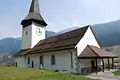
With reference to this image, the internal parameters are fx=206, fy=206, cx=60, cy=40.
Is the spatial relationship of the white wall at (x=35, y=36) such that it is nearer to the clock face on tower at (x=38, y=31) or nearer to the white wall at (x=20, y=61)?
the clock face on tower at (x=38, y=31)

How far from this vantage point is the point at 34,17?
47500mm

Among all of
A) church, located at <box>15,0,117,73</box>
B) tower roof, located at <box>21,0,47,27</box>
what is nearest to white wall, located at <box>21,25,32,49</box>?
church, located at <box>15,0,117,73</box>

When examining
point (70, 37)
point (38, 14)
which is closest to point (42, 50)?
point (70, 37)

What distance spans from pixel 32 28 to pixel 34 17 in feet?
9.46

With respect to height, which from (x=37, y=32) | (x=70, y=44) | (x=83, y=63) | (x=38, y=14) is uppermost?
(x=38, y=14)

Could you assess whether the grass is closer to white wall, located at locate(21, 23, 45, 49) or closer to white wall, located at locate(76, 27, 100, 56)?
white wall, located at locate(76, 27, 100, 56)

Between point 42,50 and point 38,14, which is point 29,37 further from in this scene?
point 42,50

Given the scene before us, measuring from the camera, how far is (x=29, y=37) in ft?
155

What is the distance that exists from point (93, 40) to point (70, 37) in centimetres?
393

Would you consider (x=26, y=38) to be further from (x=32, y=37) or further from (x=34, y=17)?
(x=34, y=17)

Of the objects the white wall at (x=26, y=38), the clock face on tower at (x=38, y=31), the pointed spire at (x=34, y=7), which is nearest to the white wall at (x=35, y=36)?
the clock face on tower at (x=38, y=31)

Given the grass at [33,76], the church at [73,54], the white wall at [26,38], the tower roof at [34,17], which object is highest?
the tower roof at [34,17]

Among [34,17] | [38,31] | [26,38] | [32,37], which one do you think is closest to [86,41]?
[32,37]

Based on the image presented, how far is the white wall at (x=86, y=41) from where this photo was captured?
101 feet
